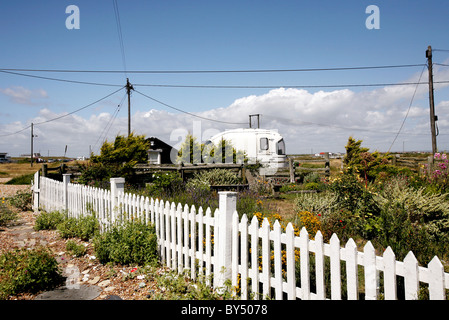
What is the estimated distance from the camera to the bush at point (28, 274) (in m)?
3.51

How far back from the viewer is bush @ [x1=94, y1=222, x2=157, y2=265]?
14.1ft

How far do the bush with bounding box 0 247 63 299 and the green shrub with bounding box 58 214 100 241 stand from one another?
1932 mm

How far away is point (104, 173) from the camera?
1202 centimetres

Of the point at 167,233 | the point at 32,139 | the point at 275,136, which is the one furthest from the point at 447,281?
the point at 32,139

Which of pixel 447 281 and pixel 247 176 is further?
pixel 247 176

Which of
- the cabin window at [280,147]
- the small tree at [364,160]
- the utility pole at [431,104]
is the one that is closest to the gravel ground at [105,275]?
the small tree at [364,160]

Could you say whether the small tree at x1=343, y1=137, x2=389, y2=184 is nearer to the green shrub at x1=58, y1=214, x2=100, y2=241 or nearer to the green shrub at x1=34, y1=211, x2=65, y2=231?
the green shrub at x1=58, y1=214, x2=100, y2=241

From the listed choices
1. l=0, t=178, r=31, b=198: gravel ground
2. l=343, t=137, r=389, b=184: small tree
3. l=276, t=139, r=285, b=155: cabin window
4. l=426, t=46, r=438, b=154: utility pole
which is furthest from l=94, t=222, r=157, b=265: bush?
l=426, t=46, r=438, b=154: utility pole

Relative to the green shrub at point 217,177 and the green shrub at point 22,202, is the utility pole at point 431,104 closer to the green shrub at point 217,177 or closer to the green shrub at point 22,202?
the green shrub at point 217,177
